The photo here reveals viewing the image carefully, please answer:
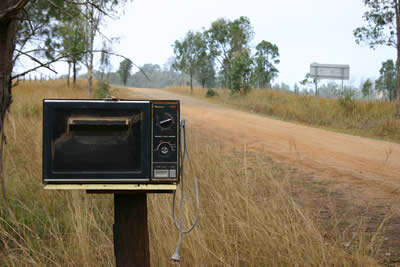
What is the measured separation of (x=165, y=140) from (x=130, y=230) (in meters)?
0.62

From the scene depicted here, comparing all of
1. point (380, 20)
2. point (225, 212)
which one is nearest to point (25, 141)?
point (225, 212)

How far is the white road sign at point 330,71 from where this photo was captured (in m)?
17.2

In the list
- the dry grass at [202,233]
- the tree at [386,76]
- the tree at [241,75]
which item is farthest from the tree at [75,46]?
the tree at [386,76]

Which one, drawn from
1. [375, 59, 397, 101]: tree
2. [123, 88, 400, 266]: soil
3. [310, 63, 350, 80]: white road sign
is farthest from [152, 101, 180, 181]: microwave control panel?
[375, 59, 397, 101]: tree

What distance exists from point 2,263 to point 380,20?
15270mm

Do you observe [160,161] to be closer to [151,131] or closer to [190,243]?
[151,131]

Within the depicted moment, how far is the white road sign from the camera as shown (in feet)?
56.3

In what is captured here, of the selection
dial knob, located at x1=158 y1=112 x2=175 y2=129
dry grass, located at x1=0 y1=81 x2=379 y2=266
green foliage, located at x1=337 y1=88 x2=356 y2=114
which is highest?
green foliage, located at x1=337 y1=88 x2=356 y2=114

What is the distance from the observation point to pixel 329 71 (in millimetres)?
17375

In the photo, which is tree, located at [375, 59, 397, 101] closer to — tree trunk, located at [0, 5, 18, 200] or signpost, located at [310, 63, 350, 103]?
signpost, located at [310, 63, 350, 103]

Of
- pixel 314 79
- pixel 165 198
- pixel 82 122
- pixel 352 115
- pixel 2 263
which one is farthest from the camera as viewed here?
pixel 314 79

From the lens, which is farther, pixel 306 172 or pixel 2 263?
pixel 306 172

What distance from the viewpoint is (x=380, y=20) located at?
47.6 feet

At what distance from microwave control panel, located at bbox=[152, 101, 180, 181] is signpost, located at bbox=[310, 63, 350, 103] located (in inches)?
637
